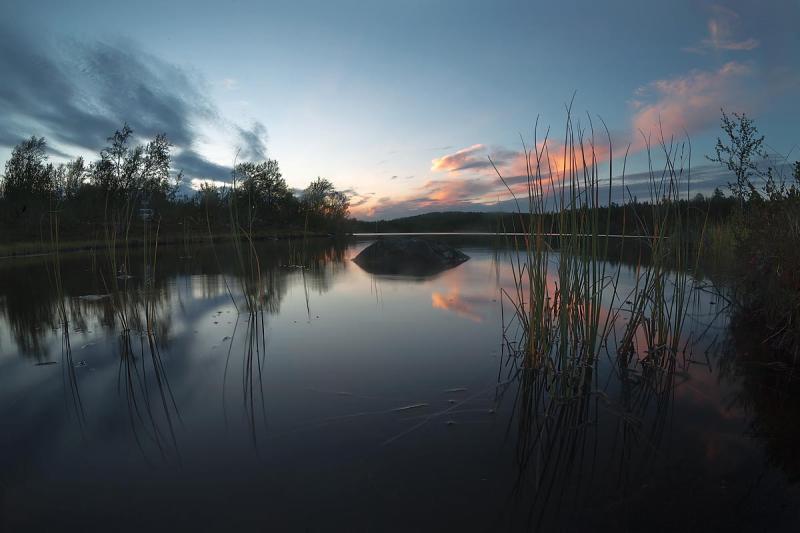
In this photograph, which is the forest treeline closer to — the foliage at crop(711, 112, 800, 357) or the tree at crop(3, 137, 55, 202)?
the tree at crop(3, 137, 55, 202)

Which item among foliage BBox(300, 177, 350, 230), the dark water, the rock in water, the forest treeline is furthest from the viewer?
foliage BBox(300, 177, 350, 230)

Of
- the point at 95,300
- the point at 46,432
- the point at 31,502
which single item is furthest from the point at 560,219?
the point at 95,300

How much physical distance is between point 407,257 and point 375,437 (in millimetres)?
8487

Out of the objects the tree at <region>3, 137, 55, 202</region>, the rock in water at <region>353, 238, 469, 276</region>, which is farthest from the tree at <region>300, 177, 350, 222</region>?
the rock in water at <region>353, 238, 469, 276</region>

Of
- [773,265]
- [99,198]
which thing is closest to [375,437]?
[773,265]

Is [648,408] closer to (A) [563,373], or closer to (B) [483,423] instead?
(A) [563,373]

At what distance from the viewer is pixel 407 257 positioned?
34.2ft

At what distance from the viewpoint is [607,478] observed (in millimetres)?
1660

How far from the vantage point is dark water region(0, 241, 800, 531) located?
58.4 inches

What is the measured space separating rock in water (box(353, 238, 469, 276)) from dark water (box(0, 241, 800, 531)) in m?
5.87

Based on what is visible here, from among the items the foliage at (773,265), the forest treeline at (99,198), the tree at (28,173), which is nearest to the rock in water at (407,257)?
the foliage at (773,265)

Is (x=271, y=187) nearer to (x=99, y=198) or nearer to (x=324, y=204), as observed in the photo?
(x=324, y=204)

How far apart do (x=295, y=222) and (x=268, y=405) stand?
4793 centimetres

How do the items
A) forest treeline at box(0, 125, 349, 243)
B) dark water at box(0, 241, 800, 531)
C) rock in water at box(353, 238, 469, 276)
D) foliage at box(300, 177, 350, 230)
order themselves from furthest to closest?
foliage at box(300, 177, 350, 230) < forest treeline at box(0, 125, 349, 243) < rock in water at box(353, 238, 469, 276) < dark water at box(0, 241, 800, 531)
